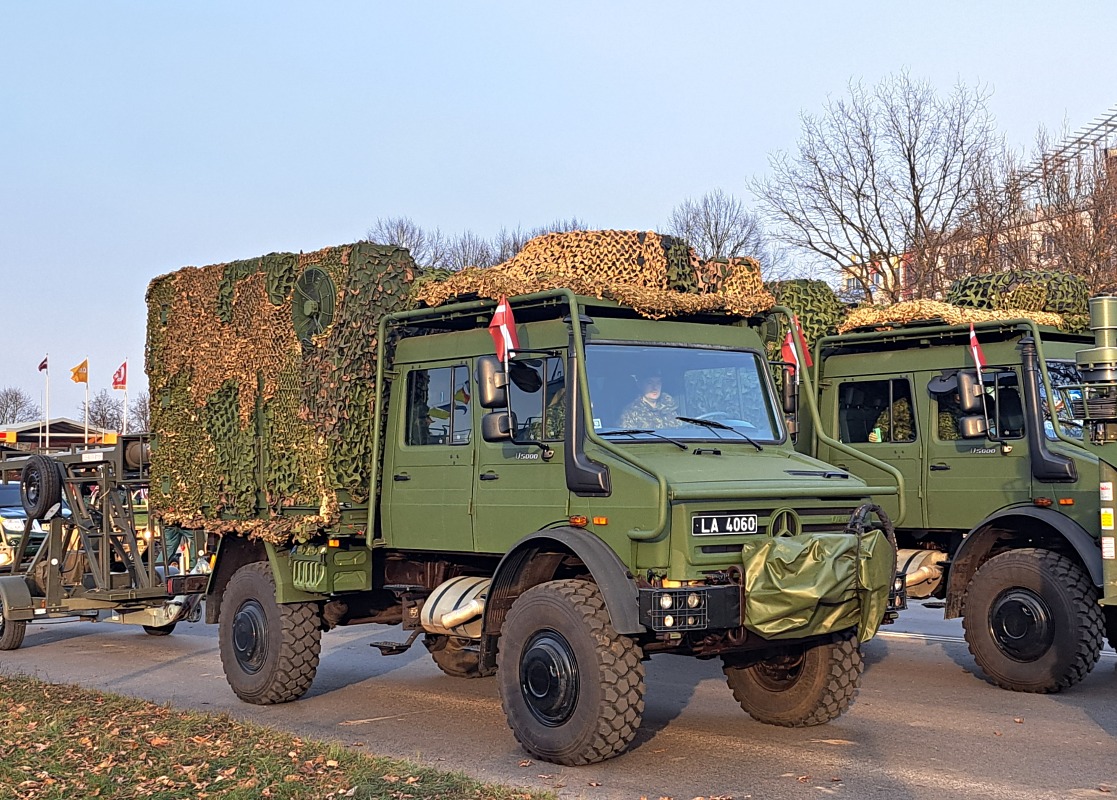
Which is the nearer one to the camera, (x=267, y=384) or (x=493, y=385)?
(x=493, y=385)

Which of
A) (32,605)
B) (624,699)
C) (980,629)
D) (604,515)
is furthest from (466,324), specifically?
(32,605)

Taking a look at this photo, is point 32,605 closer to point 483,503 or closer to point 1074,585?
point 483,503

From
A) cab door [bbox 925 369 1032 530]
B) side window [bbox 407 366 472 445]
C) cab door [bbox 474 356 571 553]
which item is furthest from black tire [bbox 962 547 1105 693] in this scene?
side window [bbox 407 366 472 445]

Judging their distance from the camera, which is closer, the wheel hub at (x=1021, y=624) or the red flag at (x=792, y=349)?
the red flag at (x=792, y=349)

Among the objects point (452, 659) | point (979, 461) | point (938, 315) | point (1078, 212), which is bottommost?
point (452, 659)

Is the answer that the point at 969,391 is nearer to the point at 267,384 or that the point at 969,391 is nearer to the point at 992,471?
the point at 992,471

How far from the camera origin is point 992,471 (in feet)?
36.0

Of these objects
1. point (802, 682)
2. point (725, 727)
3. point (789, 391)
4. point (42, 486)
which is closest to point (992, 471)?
point (789, 391)

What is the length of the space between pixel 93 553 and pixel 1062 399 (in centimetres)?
940

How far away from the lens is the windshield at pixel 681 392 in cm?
823

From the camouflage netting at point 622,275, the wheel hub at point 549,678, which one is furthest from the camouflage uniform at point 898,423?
the wheel hub at point 549,678

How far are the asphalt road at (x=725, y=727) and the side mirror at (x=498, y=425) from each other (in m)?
1.98

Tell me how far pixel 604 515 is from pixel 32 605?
8.25m

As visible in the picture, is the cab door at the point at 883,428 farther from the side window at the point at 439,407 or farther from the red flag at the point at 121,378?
the red flag at the point at 121,378
